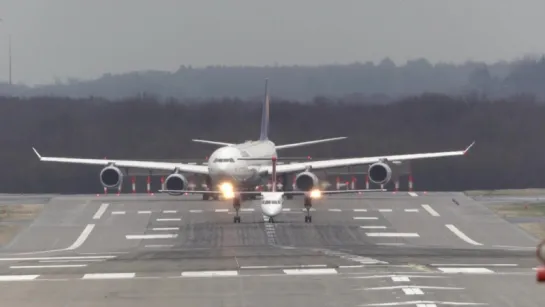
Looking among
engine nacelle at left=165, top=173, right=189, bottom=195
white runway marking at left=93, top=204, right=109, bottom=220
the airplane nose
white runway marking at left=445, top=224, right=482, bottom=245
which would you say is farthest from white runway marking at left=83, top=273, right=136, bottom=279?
engine nacelle at left=165, top=173, right=189, bottom=195

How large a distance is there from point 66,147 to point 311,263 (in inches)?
Result: 1931

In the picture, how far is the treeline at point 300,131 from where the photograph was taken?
3851 inches

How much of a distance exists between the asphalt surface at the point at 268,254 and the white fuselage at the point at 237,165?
6.08 ft

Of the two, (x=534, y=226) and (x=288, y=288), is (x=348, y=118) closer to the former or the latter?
(x=534, y=226)

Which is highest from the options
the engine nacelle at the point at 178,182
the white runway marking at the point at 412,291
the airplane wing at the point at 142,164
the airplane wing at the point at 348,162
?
the airplane wing at the point at 348,162

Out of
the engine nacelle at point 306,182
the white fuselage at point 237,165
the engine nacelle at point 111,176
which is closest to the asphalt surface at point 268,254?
the engine nacelle at point 111,176

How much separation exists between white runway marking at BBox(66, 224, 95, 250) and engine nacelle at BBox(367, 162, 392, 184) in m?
18.8

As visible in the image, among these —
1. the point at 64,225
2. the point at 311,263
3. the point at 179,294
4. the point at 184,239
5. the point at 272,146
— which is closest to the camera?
the point at 179,294

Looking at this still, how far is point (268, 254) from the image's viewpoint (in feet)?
197

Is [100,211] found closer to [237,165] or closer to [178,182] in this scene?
[178,182]

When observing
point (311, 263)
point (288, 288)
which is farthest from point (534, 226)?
point (288, 288)

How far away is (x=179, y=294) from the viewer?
4375cm

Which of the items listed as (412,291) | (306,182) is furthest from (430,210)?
(412,291)

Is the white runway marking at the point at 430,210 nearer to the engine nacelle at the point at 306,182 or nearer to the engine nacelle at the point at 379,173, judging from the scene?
the engine nacelle at the point at 379,173
